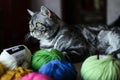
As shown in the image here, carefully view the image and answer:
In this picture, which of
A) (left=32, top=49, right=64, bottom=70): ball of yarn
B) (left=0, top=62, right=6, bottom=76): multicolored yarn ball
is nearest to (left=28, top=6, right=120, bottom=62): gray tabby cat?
(left=32, top=49, right=64, bottom=70): ball of yarn

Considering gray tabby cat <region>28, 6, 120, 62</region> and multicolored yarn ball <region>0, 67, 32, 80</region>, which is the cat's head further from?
multicolored yarn ball <region>0, 67, 32, 80</region>

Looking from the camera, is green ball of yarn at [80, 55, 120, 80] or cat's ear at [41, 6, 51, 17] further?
cat's ear at [41, 6, 51, 17]

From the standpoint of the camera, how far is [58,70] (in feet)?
1.90

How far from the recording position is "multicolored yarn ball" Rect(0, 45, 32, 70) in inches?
23.7

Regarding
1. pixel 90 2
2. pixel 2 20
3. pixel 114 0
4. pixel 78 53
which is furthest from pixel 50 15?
pixel 90 2

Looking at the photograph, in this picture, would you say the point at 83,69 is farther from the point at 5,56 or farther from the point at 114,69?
the point at 5,56

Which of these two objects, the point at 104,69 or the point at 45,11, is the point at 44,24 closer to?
the point at 45,11

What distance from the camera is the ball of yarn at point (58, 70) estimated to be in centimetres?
57

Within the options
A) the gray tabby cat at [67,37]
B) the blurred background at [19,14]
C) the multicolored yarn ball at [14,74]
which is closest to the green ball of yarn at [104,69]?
the multicolored yarn ball at [14,74]

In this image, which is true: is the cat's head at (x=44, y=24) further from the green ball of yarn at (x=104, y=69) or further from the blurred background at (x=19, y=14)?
the blurred background at (x=19, y=14)

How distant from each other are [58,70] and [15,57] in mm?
109

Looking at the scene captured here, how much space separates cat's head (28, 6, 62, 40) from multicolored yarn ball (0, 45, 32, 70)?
32 centimetres

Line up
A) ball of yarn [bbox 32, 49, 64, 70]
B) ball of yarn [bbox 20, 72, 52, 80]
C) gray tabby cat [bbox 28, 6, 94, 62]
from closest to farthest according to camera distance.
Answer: ball of yarn [bbox 20, 72, 52, 80]
ball of yarn [bbox 32, 49, 64, 70]
gray tabby cat [bbox 28, 6, 94, 62]

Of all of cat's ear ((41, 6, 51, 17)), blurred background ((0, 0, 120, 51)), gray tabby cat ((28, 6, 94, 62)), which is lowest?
blurred background ((0, 0, 120, 51))
